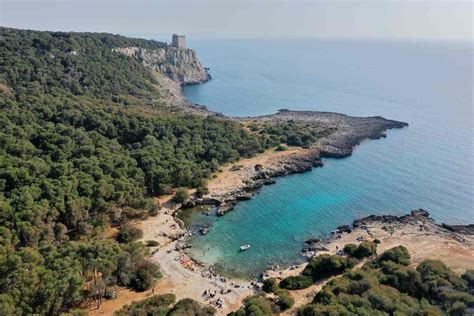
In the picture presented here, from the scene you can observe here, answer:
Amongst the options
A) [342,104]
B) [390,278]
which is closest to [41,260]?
[390,278]

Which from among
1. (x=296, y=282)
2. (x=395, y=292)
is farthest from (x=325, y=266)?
(x=395, y=292)

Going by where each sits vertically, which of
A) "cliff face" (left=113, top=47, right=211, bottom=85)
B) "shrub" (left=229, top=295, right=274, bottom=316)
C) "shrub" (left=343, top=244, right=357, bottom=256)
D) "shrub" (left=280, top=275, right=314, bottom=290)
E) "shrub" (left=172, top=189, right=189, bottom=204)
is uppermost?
"cliff face" (left=113, top=47, right=211, bottom=85)

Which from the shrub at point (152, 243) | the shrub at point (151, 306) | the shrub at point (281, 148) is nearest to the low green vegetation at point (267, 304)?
the shrub at point (151, 306)

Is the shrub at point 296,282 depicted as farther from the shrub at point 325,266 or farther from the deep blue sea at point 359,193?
the deep blue sea at point 359,193

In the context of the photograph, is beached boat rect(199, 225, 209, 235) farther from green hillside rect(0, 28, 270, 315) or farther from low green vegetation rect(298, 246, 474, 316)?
low green vegetation rect(298, 246, 474, 316)

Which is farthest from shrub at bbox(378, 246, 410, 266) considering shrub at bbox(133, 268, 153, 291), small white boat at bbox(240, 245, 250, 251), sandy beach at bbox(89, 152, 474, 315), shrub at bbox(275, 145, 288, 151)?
shrub at bbox(275, 145, 288, 151)

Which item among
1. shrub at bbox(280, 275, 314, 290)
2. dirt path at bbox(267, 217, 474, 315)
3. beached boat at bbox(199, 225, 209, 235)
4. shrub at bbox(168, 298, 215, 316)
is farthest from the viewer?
beached boat at bbox(199, 225, 209, 235)
